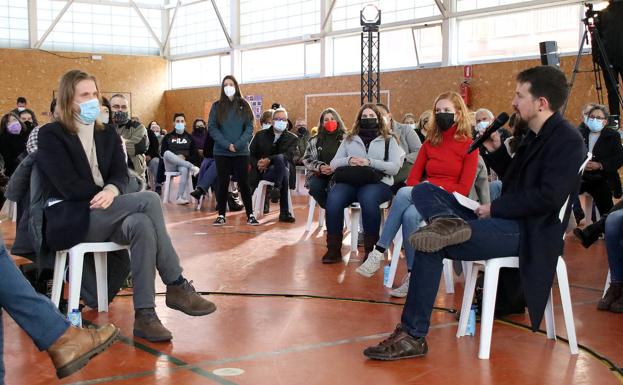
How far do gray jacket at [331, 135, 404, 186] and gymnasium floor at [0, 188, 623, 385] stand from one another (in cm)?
82

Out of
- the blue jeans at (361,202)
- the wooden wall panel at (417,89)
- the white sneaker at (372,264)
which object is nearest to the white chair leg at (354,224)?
the blue jeans at (361,202)

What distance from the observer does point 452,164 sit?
14.3 feet

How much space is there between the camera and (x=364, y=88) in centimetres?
1466

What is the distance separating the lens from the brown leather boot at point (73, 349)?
2260 millimetres

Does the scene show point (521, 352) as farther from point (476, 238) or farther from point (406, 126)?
point (406, 126)

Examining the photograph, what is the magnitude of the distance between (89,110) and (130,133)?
3.64 metres

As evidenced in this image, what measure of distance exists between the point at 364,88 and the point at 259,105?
3678mm

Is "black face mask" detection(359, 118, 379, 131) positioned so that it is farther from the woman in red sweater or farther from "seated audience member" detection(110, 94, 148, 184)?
"seated audience member" detection(110, 94, 148, 184)

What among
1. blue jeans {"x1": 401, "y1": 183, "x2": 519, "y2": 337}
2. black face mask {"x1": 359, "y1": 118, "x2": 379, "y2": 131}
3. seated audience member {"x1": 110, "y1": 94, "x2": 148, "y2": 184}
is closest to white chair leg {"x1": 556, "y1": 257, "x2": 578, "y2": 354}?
blue jeans {"x1": 401, "y1": 183, "x2": 519, "y2": 337}

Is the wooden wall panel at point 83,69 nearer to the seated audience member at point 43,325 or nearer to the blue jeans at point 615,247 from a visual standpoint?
the blue jeans at point 615,247

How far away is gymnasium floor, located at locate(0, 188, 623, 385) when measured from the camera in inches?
107

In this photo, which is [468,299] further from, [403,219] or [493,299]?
[403,219]

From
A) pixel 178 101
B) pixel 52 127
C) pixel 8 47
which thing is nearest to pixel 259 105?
pixel 178 101

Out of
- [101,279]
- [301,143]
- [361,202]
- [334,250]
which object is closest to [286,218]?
[301,143]
